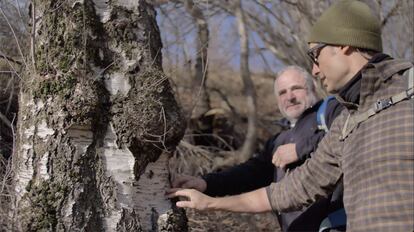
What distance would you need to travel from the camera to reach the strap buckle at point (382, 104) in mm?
2530

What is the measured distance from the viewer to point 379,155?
253 centimetres

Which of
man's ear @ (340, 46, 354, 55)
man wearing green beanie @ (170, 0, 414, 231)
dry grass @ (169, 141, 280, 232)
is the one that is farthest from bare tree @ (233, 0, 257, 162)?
man's ear @ (340, 46, 354, 55)

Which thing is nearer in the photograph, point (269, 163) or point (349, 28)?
point (349, 28)

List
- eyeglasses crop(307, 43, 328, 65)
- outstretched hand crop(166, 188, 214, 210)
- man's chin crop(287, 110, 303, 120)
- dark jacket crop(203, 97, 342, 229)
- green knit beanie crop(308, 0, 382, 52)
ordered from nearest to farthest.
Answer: green knit beanie crop(308, 0, 382, 52), eyeglasses crop(307, 43, 328, 65), outstretched hand crop(166, 188, 214, 210), dark jacket crop(203, 97, 342, 229), man's chin crop(287, 110, 303, 120)

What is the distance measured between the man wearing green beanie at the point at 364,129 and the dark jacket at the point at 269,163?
23.0 inches

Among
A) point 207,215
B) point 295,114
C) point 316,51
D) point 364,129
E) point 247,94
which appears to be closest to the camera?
point 364,129

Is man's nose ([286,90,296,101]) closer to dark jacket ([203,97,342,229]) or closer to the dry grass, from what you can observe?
dark jacket ([203,97,342,229])

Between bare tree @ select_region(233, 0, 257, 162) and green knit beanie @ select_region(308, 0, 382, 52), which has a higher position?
bare tree @ select_region(233, 0, 257, 162)

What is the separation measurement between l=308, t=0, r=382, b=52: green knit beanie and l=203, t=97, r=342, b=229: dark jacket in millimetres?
823

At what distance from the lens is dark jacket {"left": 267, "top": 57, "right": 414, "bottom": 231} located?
2.46 metres

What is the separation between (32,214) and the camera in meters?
2.89

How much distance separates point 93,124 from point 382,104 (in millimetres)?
1410

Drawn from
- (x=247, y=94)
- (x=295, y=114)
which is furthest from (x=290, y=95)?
(x=247, y=94)

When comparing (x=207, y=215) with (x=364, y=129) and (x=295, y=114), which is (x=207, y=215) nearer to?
(x=295, y=114)
